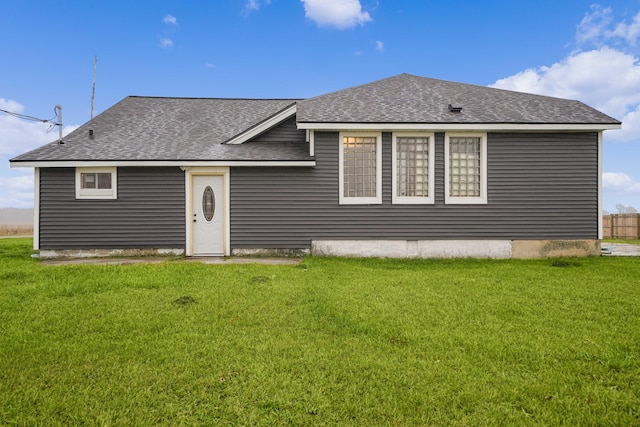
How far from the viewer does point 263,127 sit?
11.3 metres

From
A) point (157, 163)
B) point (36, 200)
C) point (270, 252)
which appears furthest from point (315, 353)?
point (36, 200)

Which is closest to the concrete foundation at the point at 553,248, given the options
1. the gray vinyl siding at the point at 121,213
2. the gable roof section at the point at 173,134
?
the gable roof section at the point at 173,134

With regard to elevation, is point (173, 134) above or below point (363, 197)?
above

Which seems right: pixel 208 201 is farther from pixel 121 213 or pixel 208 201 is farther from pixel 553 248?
pixel 553 248

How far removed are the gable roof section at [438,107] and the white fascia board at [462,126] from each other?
1.6 inches

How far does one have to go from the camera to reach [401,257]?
34.1 ft

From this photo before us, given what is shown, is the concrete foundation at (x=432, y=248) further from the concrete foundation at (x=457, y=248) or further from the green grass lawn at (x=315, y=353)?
the green grass lawn at (x=315, y=353)

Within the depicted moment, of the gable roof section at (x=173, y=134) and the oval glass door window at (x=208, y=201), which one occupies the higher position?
the gable roof section at (x=173, y=134)

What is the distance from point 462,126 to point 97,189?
10696 millimetres

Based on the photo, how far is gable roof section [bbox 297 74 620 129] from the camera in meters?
10.0

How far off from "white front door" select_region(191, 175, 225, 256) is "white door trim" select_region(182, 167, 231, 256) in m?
0.09

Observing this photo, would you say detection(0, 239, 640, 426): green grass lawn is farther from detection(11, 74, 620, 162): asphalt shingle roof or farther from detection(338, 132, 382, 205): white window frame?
detection(11, 74, 620, 162): asphalt shingle roof

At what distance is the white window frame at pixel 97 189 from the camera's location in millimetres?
10375

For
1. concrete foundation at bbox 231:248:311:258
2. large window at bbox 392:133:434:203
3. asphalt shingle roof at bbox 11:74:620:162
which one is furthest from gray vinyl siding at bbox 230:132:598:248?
asphalt shingle roof at bbox 11:74:620:162
